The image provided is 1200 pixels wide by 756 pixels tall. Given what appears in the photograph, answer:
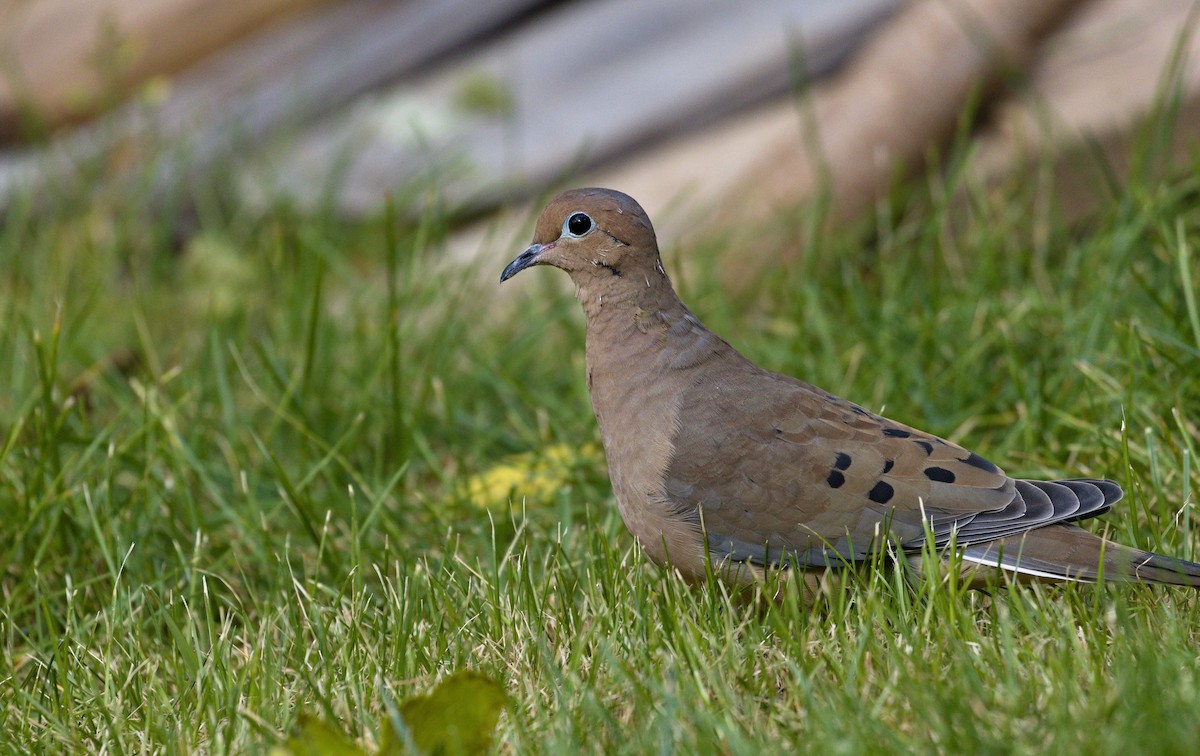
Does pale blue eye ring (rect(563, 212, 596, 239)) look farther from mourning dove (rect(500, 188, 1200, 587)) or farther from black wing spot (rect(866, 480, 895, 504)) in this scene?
black wing spot (rect(866, 480, 895, 504))

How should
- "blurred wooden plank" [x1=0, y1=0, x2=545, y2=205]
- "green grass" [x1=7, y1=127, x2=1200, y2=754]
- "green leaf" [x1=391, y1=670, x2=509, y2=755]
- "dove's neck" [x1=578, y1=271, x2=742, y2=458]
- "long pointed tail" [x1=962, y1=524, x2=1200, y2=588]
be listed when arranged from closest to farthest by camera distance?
"green leaf" [x1=391, y1=670, x2=509, y2=755], "green grass" [x1=7, y1=127, x2=1200, y2=754], "long pointed tail" [x1=962, y1=524, x2=1200, y2=588], "dove's neck" [x1=578, y1=271, x2=742, y2=458], "blurred wooden plank" [x1=0, y1=0, x2=545, y2=205]

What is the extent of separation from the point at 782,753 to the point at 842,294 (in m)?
2.84

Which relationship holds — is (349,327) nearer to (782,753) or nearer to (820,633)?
Answer: (820,633)

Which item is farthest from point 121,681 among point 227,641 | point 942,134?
point 942,134

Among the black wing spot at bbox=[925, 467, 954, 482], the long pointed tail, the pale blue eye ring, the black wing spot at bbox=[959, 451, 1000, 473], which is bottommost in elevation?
the long pointed tail

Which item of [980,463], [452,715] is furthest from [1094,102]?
[452,715]

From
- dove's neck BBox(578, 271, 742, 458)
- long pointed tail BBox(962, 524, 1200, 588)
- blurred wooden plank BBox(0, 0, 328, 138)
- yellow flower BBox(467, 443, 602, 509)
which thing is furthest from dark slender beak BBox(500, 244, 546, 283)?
blurred wooden plank BBox(0, 0, 328, 138)

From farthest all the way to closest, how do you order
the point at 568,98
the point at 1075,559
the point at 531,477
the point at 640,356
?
the point at 568,98
the point at 531,477
the point at 640,356
the point at 1075,559

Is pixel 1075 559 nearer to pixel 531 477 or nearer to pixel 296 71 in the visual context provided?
pixel 531 477

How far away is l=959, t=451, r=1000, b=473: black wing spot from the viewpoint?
3.12m

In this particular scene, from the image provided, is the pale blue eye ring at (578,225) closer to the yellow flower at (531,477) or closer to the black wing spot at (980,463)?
the yellow flower at (531,477)

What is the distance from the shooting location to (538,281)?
577 centimetres

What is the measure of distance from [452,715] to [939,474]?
4.47ft

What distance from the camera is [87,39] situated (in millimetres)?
6762
